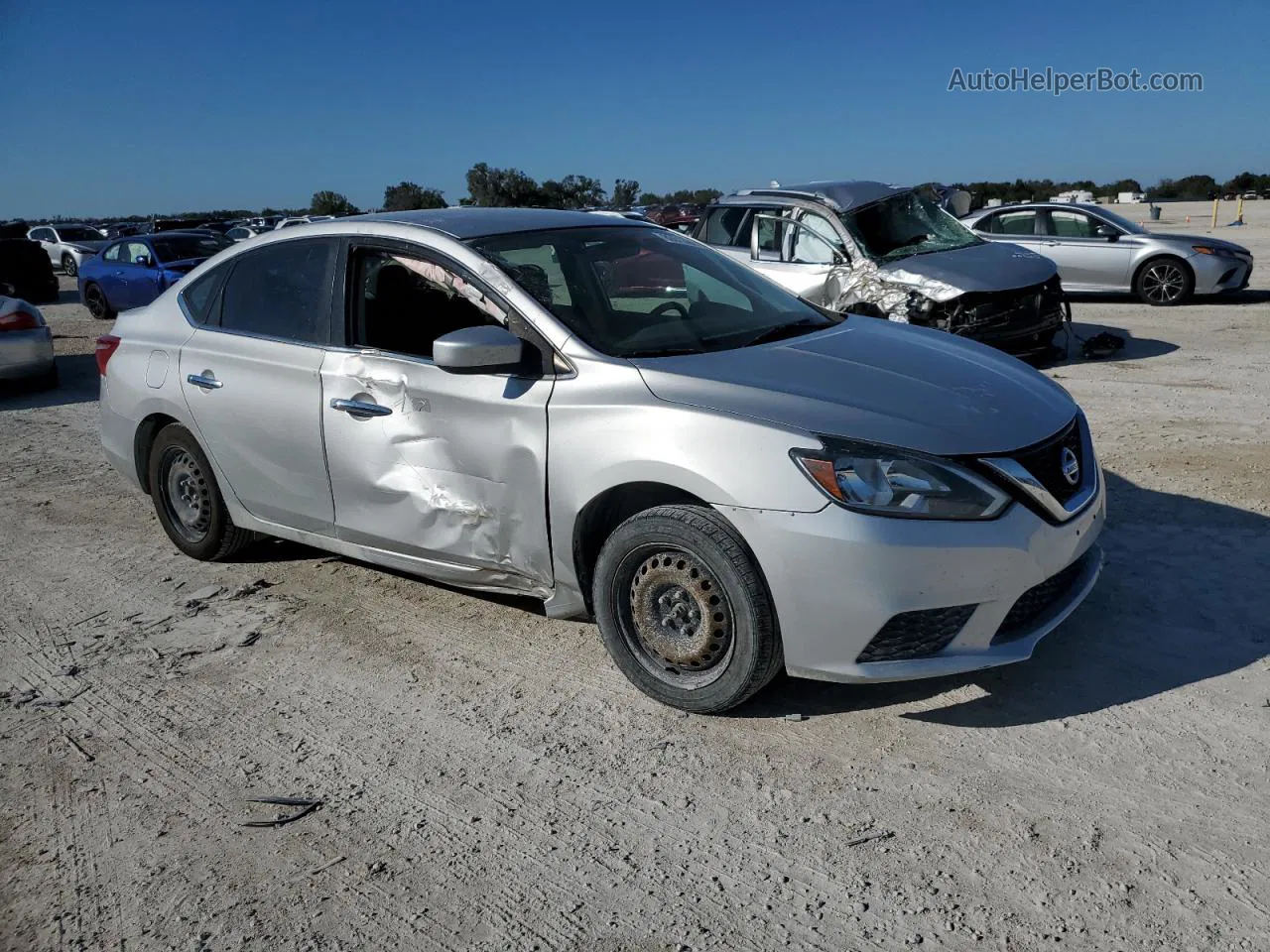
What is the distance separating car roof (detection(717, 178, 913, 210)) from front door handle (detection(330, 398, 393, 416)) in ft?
21.6

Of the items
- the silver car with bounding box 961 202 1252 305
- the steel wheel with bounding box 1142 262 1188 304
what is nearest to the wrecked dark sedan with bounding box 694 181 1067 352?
the silver car with bounding box 961 202 1252 305

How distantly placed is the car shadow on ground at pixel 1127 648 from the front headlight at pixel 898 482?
78cm

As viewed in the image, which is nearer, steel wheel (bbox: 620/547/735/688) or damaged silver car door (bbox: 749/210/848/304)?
steel wheel (bbox: 620/547/735/688)

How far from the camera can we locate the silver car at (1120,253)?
14500mm

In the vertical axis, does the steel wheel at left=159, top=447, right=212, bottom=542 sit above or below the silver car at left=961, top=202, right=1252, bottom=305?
below

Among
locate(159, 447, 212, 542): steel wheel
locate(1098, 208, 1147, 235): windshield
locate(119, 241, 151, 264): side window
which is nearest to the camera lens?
locate(159, 447, 212, 542): steel wheel

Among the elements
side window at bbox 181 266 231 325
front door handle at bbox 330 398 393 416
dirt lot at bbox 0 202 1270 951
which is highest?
side window at bbox 181 266 231 325

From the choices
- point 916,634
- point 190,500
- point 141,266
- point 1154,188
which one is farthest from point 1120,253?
point 1154,188

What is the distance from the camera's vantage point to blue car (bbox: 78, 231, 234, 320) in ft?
58.0

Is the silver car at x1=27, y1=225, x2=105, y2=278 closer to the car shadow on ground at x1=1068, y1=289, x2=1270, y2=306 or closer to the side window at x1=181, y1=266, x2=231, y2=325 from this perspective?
the car shadow on ground at x1=1068, y1=289, x2=1270, y2=306

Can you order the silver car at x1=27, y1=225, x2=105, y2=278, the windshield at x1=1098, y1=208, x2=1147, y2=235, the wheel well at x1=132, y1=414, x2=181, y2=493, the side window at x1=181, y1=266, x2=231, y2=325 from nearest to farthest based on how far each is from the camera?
the side window at x1=181, y1=266, x2=231, y2=325 → the wheel well at x1=132, y1=414, x2=181, y2=493 → the windshield at x1=1098, y1=208, x2=1147, y2=235 → the silver car at x1=27, y1=225, x2=105, y2=278

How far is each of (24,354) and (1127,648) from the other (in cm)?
1101

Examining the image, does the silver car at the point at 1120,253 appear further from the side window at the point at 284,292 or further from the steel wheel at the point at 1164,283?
the side window at the point at 284,292

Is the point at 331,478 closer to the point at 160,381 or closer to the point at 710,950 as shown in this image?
the point at 160,381
